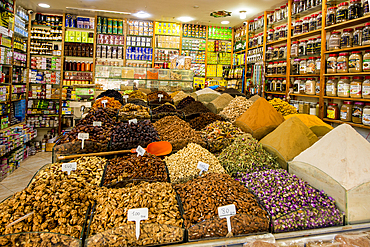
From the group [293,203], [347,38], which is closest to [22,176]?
[293,203]

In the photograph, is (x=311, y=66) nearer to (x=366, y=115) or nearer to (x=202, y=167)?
(x=366, y=115)

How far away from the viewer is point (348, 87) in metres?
3.25

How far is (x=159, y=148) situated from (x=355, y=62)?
284cm

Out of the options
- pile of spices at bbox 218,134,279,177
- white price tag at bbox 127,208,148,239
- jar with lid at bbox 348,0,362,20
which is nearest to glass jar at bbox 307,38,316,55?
jar with lid at bbox 348,0,362,20

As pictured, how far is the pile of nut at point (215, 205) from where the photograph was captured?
1.12 metres

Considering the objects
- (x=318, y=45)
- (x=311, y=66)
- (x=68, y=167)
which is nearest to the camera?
(x=68, y=167)

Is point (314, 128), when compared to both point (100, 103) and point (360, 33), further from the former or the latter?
point (100, 103)

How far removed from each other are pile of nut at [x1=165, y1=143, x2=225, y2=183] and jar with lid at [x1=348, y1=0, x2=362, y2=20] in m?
2.87

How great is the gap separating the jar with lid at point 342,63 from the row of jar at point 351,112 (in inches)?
17.6

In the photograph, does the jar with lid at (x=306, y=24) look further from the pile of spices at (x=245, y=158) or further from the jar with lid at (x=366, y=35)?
the pile of spices at (x=245, y=158)

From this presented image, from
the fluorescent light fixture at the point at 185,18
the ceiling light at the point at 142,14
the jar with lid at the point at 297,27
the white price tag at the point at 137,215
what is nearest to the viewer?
the white price tag at the point at 137,215

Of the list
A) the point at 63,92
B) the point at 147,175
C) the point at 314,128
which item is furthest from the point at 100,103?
the point at 63,92

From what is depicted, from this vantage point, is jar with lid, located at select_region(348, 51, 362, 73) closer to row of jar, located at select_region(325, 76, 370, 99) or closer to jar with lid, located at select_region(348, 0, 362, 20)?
row of jar, located at select_region(325, 76, 370, 99)

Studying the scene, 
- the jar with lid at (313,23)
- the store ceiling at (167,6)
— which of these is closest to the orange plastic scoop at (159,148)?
the jar with lid at (313,23)
